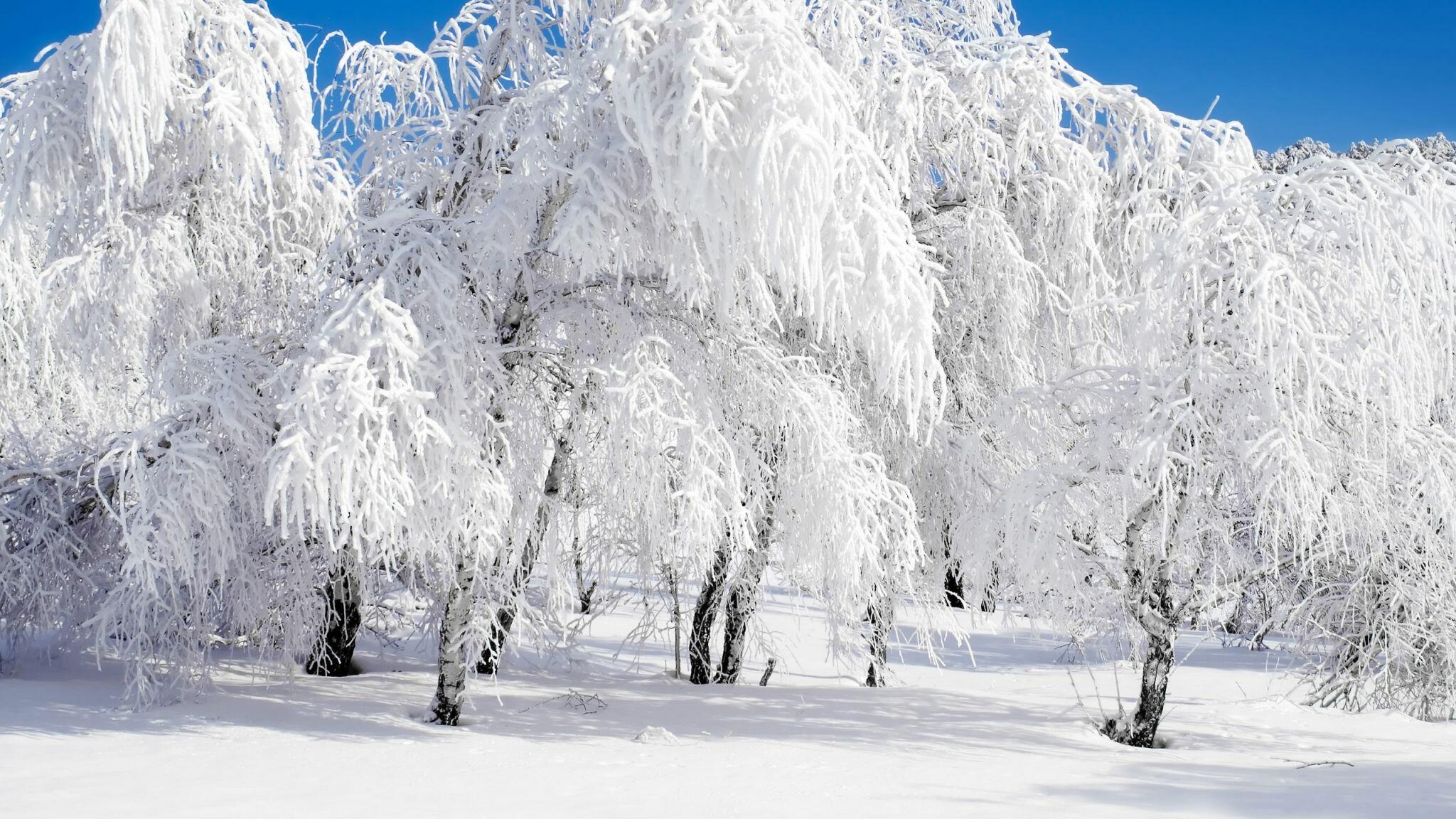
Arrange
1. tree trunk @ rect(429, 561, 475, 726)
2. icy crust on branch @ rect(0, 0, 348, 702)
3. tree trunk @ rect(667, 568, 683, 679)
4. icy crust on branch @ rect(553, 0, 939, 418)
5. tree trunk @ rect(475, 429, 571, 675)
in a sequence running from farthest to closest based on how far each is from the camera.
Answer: tree trunk @ rect(667, 568, 683, 679)
tree trunk @ rect(429, 561, 475, 726)
tree trunk @ rect(475, 429, 571, 675)
icy crust on branch @ rect(0, 0, 348, 702)
icy crust on branch @ rect(553, 0, 939, 418)

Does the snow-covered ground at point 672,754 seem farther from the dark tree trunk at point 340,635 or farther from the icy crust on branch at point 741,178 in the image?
the icy crust on branch at point 741,178

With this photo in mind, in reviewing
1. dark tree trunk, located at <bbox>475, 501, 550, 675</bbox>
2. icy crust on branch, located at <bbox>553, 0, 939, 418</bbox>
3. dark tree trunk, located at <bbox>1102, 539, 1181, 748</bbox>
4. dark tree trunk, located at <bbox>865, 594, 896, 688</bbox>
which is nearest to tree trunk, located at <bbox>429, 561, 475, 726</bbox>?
dark tree trunk, located at <bbox>475, 501, 550, 675</bbox>

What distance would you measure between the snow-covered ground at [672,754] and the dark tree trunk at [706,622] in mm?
362

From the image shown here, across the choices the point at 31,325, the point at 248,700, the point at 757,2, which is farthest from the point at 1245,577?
the point at 31,325

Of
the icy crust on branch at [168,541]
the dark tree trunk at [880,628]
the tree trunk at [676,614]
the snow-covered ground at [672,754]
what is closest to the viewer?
the snow-covered ground at [672,754]

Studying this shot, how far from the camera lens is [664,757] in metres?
6.46

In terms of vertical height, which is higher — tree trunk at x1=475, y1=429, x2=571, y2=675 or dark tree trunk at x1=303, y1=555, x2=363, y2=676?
tree trunk at x1=475, y1=429, x2=571, y2=675

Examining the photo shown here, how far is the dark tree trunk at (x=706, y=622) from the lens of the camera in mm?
9367

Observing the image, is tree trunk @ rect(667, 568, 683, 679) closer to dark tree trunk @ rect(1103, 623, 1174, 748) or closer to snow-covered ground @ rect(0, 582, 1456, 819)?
snow-covered ground @ rect(0, 582, 1456, 819)

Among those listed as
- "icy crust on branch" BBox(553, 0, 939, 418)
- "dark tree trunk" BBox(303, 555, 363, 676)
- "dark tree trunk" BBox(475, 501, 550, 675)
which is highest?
"icy crust on branch" BBox(553, 0, 939, 418)

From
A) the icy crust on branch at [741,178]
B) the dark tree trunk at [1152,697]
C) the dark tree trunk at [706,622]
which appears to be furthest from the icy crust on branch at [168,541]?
the dark tree trunk at [1152,697]

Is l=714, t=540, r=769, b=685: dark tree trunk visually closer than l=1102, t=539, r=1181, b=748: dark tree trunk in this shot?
No

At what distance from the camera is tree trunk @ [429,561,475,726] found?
7336mm

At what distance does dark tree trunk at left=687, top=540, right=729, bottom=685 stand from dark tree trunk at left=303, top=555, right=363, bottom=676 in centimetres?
283
